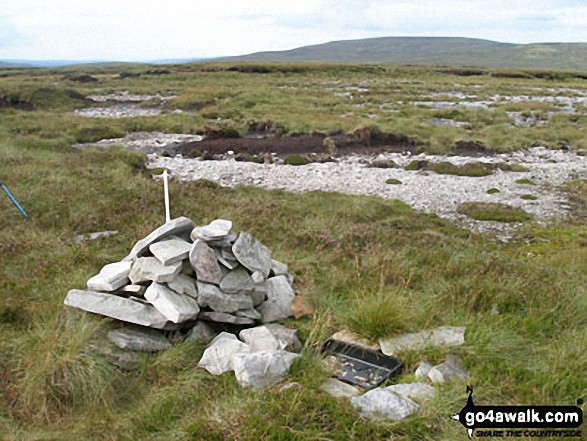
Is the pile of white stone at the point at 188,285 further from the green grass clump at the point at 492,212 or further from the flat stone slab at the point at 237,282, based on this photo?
the green grass clump at the point at 492,212

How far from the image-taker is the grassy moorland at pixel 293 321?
448 centimetres

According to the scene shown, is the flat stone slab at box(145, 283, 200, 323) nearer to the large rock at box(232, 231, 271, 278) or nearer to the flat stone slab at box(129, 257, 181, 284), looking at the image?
the flat stone slab at box(129, 257, 181, 284)

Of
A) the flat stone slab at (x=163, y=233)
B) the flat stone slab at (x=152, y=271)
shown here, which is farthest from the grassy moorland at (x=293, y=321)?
the flat stone slab at (x=163, y=233)

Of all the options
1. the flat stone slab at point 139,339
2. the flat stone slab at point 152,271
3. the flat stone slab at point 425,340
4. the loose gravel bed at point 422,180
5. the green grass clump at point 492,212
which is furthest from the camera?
the loose gravel bed at point 422,180

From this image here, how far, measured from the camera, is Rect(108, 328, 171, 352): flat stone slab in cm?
550

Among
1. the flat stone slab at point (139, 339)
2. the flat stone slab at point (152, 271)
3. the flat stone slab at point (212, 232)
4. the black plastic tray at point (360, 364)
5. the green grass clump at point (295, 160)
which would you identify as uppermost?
the flat stone slab at point (212, 232)

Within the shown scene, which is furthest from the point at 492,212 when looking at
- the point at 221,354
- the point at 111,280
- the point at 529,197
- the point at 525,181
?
the point at 111,280

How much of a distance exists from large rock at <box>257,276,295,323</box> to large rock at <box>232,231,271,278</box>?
0.60 feet

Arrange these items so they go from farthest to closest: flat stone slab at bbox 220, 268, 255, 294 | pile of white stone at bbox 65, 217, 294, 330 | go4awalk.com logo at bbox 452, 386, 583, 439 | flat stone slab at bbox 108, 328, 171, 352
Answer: flat stone slab at bbox 220, 268, 255, 294 < pile of white stone at bbox 65, 217, 294, 330 < flat stone slab at bbox 108, 328, 171, 352 < go4awalk.com logo at bbox 452, 386, 583, 439

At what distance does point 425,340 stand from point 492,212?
9756mm

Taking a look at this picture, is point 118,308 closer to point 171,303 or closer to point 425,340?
point 171,303

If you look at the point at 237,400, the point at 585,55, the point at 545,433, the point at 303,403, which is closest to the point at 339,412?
the point at 303,403

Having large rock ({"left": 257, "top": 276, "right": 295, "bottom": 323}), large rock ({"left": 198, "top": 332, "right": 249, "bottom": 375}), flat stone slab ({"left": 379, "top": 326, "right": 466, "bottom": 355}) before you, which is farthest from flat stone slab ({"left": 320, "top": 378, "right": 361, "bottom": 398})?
large rock ({"left": 257, "top": 276, "right": 295, "bottom": 323})

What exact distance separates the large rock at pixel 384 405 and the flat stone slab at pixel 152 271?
2.49 metres
